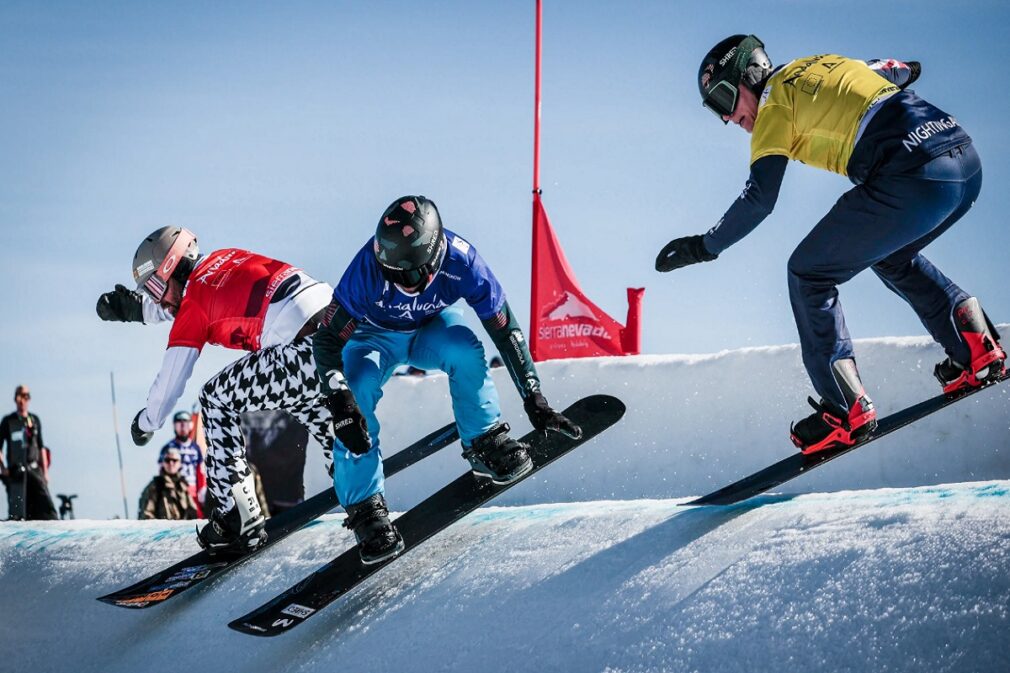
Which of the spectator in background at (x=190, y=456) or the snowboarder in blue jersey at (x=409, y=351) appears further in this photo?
the spectator in background at (x=190, y=456)

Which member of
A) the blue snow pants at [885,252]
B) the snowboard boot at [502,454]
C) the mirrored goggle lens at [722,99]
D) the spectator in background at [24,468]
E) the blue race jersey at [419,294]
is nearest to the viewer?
the blue snow pants at [885,252]

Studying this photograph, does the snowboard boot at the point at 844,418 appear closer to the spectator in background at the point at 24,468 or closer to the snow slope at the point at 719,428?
the snow slope at the point at 719,428

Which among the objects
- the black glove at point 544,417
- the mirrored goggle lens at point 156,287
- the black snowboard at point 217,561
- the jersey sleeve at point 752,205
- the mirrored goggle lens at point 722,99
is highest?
the mirrored goggle lens at point 722,99

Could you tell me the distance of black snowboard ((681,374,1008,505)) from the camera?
14.7 feet

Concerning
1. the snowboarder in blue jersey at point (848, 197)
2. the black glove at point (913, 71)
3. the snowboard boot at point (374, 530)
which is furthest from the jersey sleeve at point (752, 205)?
the snowboard boot at point (374, 530)

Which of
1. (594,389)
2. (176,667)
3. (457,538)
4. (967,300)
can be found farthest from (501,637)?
(594,389)

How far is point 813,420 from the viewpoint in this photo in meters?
4.56

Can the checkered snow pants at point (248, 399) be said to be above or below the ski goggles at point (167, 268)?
below

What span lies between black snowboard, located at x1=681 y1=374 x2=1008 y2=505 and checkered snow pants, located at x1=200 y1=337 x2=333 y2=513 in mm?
2022

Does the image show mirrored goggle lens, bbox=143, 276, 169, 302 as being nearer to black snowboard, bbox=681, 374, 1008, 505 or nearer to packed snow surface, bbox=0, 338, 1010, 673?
packed snow surface, bbox=0, 338, 1010, 673

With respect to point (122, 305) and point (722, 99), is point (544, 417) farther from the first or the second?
point (122, 305)

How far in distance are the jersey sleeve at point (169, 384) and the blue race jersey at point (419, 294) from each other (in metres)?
1.00

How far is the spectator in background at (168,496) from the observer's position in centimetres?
941

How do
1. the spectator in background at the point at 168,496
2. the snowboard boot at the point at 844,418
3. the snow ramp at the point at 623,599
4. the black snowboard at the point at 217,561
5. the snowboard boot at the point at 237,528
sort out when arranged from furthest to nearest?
1. the spectator in background at the point at 168,496
2. the snowboard boot at the point at 237,528
3. the black snowboard at the point at 217,561
4. the snowboard boot at the point at 844,418
5. the snow ramp at the point at 623,599
